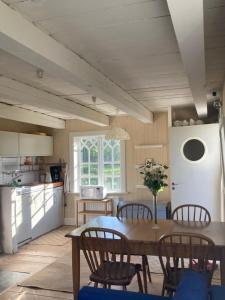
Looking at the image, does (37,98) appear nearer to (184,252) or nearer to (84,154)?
(184,252)

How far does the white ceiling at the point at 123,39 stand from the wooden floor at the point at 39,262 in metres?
2.32

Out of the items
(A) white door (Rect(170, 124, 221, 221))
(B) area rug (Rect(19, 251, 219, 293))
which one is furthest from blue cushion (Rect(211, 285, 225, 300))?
(A) white door (Rect(170, 124, 221, 221))

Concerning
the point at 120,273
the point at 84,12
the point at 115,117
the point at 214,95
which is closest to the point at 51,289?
the point at 120,273

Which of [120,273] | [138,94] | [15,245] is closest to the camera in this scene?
[120,273]

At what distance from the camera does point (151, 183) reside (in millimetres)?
3170

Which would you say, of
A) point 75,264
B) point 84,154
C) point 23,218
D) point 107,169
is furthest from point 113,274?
point 84,154

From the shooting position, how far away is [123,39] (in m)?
2.26

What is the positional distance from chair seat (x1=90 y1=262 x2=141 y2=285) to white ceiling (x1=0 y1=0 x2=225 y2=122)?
1.86 meters

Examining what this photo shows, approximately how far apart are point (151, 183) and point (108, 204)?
10.3 feet

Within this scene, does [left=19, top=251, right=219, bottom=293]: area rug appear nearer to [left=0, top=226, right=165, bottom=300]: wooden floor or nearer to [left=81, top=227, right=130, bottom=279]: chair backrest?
[left=0, top=226, right=165, bottom=300]: wooden floor

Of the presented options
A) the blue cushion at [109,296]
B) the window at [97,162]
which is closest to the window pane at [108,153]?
the window at [97,162]

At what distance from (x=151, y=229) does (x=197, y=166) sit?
1.97 m

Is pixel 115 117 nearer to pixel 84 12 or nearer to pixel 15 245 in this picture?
pixel 15 245

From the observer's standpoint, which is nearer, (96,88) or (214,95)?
(96,88)
